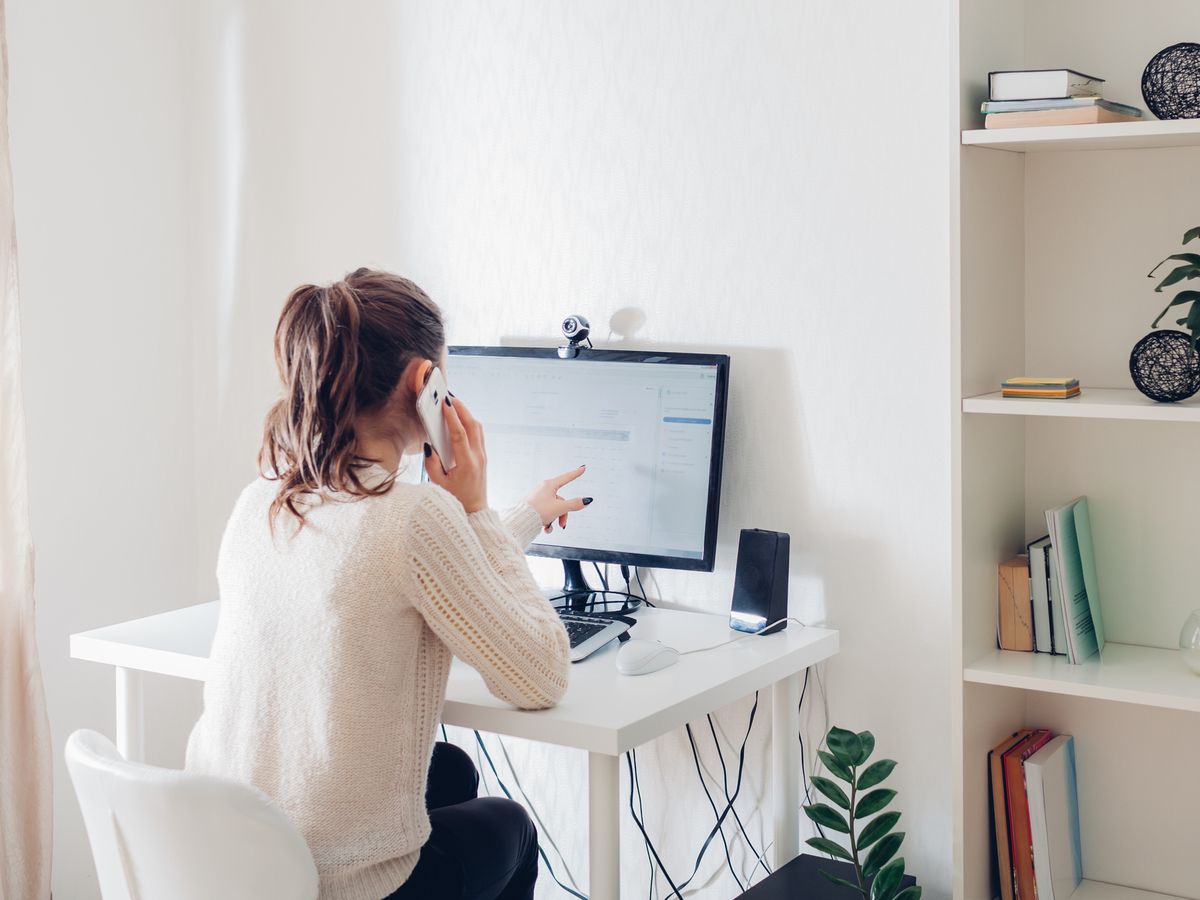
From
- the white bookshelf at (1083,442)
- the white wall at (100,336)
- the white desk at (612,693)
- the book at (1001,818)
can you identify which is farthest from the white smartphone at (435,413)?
the white wall at (100,336)

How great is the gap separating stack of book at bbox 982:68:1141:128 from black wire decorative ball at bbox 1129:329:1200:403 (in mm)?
289

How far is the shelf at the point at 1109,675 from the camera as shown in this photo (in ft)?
5.25

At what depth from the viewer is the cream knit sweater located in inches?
57.2

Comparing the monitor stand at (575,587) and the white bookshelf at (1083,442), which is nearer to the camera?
the white bookshelf at (1083,442)

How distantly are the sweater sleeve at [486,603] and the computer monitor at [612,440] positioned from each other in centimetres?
51

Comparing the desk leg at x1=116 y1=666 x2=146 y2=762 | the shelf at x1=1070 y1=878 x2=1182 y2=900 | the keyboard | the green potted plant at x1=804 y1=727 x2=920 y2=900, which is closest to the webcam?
the keyboard

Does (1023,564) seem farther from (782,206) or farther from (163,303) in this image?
(163,303)

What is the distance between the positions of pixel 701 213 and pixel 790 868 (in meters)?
1.08

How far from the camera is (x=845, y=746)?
1817 millimetres

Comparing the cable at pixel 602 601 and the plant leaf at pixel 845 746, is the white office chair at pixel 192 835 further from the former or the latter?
the cable at pixel 602 601

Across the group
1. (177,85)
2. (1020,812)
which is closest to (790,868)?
(1020,812)

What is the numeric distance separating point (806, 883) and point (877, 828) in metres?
0.16

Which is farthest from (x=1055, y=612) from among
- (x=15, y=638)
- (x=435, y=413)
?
(x=15, y=638)

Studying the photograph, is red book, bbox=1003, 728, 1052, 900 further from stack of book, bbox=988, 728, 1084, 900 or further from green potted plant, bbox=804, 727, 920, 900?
green potted plant, bbox=804, 727, 920, 900
